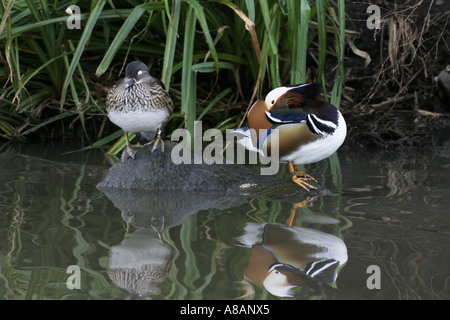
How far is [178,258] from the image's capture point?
2670mm

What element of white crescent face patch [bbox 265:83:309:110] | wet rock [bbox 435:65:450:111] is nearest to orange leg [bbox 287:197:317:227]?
white crescent face patch [bbox 265:83:309:110]

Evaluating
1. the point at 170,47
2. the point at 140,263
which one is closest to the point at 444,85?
the point at 170,47

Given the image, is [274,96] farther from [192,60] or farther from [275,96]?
[192,60]

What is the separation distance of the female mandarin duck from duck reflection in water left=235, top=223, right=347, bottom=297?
0.55 m

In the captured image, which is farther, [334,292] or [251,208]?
[251,208]

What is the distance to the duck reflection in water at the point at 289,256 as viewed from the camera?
95.9 inches

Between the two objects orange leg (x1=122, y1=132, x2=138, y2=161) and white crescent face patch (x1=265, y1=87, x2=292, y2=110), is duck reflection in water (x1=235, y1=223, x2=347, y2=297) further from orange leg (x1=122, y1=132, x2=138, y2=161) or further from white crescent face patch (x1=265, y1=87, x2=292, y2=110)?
orange leg (x1=122, y1=132, x2=138, y2=161)

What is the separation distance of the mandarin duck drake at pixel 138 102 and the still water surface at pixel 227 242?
0.43 meters

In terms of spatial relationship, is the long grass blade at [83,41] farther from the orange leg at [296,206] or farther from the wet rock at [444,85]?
the wet rock at [444,85]

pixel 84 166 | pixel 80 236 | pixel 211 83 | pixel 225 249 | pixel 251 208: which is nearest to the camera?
pixel 225 249
